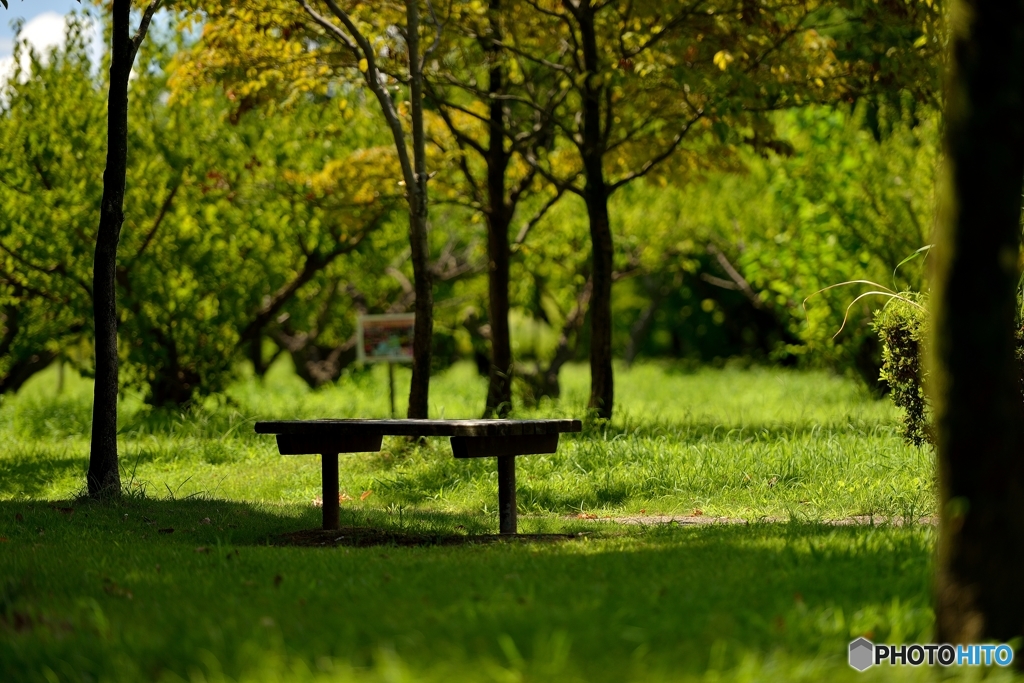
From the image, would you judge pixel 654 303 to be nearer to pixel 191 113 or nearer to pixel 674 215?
pixel 674 215

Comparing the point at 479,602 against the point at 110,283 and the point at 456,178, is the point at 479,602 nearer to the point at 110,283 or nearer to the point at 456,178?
the point at 110,283

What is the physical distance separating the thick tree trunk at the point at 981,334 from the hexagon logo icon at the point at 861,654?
25 cm

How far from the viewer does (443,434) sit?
23.9 ft

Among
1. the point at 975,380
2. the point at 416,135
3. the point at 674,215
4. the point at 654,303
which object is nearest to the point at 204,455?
the point at 416,135

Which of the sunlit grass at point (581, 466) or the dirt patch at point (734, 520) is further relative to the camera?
the sunlit grass at point (581, 466)

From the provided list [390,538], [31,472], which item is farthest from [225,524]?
[31,472]

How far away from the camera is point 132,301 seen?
55.4ft

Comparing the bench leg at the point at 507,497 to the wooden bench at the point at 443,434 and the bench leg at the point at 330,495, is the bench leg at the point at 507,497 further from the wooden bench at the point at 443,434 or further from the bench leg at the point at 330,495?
the bench leg at the point at 330,495

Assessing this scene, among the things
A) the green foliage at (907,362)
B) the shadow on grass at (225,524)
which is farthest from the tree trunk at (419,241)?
the green foliage at (907,362)

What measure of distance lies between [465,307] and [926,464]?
15464 mm

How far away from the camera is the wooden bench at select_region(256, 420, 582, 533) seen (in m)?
7.40

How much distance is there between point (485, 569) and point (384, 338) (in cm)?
976

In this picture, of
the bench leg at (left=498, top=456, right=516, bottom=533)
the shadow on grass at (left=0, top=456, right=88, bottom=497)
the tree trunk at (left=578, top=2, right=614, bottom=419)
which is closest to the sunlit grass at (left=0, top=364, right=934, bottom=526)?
the shadow on grass at (left=0, top=456, right=88, bottom=497)

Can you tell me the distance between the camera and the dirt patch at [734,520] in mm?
7575
